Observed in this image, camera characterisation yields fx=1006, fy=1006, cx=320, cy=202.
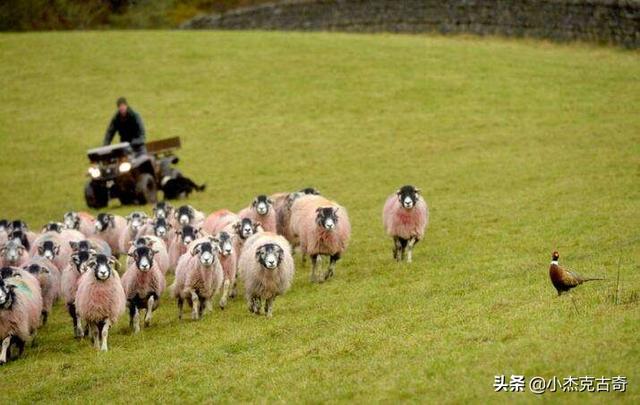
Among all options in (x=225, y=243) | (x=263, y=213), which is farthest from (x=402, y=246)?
(x=225, y=243)

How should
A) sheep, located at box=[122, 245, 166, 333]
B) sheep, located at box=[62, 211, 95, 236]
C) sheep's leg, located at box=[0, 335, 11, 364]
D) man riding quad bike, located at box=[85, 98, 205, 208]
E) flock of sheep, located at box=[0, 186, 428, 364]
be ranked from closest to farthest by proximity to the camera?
sheep's leg, located at box=[0, 335, 11, 364]
flock of sheep, located at box=[0, 186, 428, 364]
sheep, located at box=[122, 245, 166, 333]
sheep, located at box=[62, 211, 95, 236]
man riding quad bike, located at box=[85, 98, 205, 208]

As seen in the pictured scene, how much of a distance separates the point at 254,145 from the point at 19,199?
30.1 feet

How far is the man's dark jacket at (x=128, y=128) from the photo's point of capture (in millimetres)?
27422

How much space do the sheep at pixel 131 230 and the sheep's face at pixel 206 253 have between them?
4.69 metres

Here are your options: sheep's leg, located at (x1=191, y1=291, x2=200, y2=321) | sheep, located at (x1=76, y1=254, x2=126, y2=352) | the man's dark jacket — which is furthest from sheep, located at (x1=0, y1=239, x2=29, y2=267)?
the man's dark jacket

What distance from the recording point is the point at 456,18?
5344cm

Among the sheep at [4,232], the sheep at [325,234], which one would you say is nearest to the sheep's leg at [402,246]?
the sheep at [325,234]

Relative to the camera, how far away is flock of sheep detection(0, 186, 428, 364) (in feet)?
47.0

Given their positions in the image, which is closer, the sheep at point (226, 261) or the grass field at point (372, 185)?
the grass field at point (372, 185)

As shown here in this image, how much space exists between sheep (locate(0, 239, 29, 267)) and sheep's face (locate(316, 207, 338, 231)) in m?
5.12

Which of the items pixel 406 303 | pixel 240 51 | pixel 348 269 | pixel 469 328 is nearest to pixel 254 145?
pixel 240 51

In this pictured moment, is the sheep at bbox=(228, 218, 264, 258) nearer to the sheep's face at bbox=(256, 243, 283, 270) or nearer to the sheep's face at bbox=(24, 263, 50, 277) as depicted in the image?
the sheep's face at bbox=(256, 243, 283, 270)

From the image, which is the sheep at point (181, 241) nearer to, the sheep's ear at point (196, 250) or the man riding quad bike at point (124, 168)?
the sheep's ear at point (196, 250)

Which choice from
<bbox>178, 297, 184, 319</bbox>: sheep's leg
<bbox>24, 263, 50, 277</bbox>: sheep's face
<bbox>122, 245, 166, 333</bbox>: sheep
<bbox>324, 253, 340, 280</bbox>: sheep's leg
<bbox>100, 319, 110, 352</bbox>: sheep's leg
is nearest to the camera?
<bbox>100, 319, 110, 352</bbox>: sheep's leg
